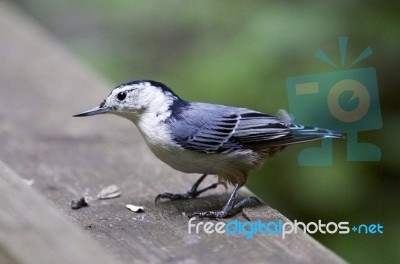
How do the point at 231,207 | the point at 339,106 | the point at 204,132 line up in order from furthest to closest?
the point at 339,106 < the point at 204,132 < the point at 231,207

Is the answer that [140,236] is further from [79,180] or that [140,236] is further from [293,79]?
[293,79]

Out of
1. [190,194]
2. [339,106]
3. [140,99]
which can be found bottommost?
[190,194]

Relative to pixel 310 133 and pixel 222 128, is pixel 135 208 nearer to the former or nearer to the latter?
pixel 222 128

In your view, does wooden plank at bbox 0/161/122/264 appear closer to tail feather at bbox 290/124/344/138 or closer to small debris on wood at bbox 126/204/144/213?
small debris on wood at bbox 126/204/144/213

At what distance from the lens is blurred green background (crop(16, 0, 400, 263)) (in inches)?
123

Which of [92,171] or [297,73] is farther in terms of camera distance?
[297,73]

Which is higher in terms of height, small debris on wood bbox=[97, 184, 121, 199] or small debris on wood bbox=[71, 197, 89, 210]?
small debris on wood bbox=[71, 197, 89, 210]

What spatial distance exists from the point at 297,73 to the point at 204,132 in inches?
44.7

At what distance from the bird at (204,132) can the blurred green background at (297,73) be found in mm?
672

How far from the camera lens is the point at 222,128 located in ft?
7.82

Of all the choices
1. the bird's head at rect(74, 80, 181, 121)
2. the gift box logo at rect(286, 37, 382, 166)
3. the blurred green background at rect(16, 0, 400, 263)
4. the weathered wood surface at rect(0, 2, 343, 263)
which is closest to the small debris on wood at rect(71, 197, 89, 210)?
the weathered wood surface at rect(0, 2, 343, 263)

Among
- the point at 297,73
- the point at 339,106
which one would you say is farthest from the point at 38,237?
the point at 297,73

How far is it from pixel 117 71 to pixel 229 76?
3.80 feet

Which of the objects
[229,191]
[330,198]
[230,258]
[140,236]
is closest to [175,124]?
[229,191]
